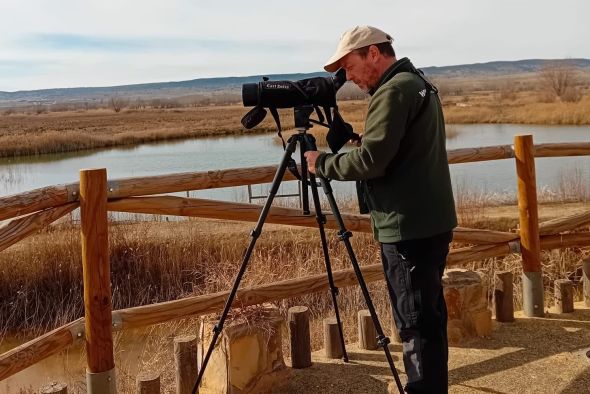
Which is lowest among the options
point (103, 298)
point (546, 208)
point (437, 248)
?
point (546, 208)

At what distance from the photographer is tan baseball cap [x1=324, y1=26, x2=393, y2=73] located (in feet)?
7.77

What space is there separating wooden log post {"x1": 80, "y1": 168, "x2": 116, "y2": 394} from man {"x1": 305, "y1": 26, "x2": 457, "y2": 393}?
0.90 meters

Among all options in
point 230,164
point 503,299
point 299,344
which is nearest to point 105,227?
point 299,344

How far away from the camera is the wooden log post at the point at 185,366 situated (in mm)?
3004

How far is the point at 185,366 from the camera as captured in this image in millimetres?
3014

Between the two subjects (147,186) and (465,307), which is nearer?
(147,186)

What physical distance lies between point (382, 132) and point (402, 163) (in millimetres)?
166

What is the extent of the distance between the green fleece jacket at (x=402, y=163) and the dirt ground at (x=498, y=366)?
1.05m

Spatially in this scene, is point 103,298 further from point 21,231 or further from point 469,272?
point 469,272

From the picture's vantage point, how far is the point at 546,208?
10.9 metres

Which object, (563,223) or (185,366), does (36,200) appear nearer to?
(185,366)

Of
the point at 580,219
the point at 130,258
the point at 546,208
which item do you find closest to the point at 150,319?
the point at 580,219

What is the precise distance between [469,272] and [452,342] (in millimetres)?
407

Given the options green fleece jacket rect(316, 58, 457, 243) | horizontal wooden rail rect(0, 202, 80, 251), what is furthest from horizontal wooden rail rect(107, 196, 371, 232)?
green fleece jacket rect(316, 58, 457, 243)
